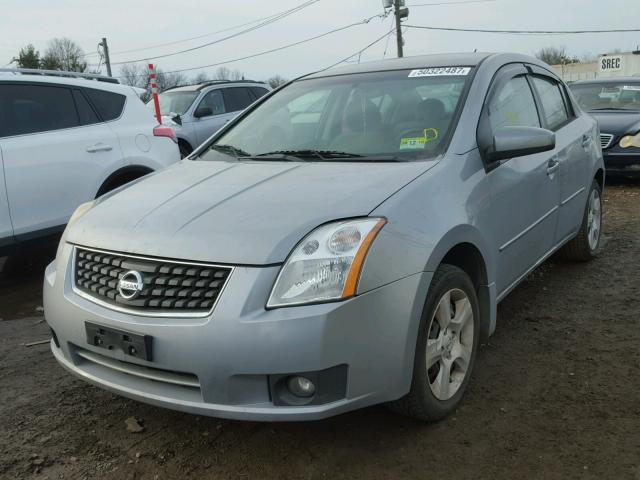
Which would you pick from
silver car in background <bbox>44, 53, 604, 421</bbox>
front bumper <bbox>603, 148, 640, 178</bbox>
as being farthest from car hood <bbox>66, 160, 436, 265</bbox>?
front bumper <bbox>603, 148, 640, 178</bbox>

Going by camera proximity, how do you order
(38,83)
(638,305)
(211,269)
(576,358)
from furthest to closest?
(38,83) → (638,305) → (576,358) → (211,269)

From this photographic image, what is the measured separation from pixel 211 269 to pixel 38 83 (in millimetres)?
3748

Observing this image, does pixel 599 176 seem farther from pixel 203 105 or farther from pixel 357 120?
pixel 203 105

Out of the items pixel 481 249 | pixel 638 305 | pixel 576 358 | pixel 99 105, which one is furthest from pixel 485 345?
pixel 99 105

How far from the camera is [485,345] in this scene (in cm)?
356

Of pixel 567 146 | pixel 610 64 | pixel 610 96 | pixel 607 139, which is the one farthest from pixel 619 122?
pixel 610 64

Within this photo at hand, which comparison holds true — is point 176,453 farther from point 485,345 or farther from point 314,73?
point 314,73

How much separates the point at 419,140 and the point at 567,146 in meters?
1.57

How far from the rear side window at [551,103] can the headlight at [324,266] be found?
2347 mm

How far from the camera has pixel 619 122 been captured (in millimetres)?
8570

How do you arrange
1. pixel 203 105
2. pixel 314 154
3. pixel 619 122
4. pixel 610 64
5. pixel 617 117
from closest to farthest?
pixel 314 154
pixel 619 122
pixel 617 117
pixel 203 105
pixel 610 64

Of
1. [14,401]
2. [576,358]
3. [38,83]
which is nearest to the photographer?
[14,401]

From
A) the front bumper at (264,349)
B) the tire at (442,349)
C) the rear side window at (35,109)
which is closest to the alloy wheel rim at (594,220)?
the tire at (442,349)

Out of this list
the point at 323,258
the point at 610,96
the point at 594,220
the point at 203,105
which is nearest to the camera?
the point at 323,258
